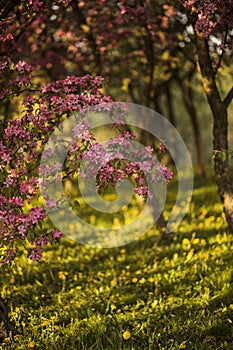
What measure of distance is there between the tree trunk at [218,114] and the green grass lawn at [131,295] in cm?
101

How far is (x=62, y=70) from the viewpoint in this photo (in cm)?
1062

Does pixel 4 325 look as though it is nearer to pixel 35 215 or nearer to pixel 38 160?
pixel 35 215

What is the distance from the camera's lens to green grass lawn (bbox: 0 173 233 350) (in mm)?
4875

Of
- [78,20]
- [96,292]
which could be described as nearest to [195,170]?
[78,20]

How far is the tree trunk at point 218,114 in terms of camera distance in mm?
5836

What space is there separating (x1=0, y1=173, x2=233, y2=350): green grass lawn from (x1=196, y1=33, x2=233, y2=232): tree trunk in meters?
1.01

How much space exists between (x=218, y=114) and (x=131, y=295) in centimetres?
243

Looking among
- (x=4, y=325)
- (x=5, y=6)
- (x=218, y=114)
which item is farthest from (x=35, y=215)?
(x=218, y=114)

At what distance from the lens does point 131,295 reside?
6.07m

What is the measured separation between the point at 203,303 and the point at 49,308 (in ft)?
5.94

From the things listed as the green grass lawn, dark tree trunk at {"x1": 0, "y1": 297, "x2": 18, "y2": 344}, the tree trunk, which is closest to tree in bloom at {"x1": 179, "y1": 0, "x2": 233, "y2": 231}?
the tree trunk

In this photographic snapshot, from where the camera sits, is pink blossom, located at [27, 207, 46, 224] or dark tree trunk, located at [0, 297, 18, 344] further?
dark tree trunk, located at [0, 297, 18, 344]

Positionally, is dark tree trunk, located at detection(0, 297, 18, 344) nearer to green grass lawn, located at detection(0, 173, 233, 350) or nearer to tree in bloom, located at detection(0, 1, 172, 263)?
green grass lawn, located at detection(0, 173, 233, 350)

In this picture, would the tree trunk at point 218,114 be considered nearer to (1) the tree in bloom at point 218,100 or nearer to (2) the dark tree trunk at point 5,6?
(1) the tree in bloom at point 218,100
